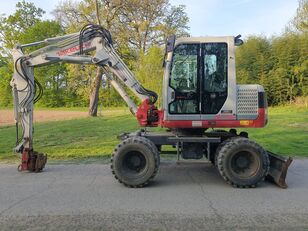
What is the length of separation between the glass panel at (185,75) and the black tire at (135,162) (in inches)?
47.9

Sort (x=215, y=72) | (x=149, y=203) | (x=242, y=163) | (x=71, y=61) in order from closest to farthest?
(x=149, y=203) < (x=242, y=163) < (x=215, y=72) < (x=71, y=61)

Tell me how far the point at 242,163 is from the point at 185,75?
2.20 meters

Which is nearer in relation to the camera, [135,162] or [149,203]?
[149,203]

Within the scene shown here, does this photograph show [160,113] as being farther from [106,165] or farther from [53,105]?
[53,105]

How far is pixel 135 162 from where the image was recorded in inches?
306

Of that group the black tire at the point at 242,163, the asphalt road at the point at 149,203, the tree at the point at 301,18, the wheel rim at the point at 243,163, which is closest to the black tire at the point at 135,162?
the asphalt road at the point at 149,203

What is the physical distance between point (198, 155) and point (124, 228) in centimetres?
336

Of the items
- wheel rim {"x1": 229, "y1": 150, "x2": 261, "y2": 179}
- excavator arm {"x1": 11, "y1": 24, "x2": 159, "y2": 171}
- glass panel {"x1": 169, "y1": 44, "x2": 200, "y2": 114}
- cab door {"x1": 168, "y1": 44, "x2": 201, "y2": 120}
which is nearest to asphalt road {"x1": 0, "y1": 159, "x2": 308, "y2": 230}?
wheel rim {"x1": 229, "y1": 150, "x2": 261, "y2": 179}

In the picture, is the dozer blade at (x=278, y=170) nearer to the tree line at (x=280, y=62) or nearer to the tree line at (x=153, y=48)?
the tree line at (x=153, y=48)

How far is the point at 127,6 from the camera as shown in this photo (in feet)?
113

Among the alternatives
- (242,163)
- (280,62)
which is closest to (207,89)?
(242,163)

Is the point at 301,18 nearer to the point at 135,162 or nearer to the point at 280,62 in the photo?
the point at 280,62

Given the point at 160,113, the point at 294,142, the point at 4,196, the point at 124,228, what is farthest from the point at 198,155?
the point at 294,142

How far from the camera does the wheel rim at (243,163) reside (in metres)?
7.61
